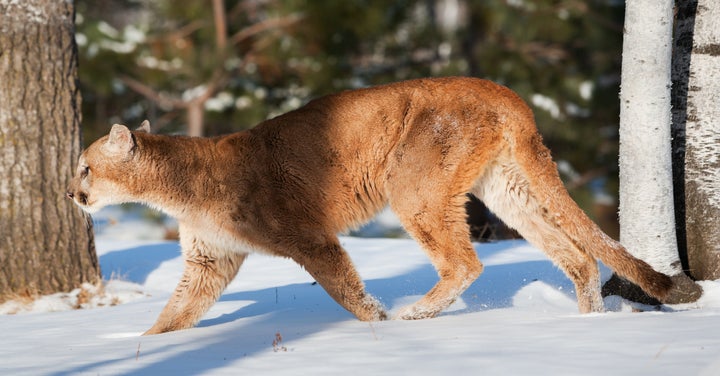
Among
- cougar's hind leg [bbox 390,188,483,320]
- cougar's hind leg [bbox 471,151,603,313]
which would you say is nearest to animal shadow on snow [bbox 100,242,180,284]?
cougar's hind leg [bbox 390,188,483,320]

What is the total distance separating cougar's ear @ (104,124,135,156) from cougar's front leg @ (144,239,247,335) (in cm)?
72

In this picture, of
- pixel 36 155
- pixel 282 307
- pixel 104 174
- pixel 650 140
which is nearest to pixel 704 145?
pixel 650 140

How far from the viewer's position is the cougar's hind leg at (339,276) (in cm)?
540

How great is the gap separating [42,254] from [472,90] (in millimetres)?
3519

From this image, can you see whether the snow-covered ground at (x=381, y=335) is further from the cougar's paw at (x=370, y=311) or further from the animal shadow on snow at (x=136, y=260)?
the animal shadow on snow at (x=136, y=260)

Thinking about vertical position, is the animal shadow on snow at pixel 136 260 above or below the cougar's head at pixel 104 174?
below

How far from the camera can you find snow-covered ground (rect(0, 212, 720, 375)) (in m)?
3.82

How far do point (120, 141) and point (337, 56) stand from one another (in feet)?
32.0

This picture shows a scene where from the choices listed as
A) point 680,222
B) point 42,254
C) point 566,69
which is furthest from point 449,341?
point 566,69

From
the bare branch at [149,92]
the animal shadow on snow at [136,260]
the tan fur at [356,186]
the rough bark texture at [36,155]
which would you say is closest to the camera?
the tan fur at [356,186]

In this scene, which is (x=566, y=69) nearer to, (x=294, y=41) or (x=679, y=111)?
(x=294, y=41)

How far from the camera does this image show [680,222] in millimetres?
5922

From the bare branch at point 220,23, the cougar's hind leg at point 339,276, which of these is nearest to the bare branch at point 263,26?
the bare branch at point 220,23

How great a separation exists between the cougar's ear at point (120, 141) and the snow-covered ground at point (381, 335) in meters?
1.12
